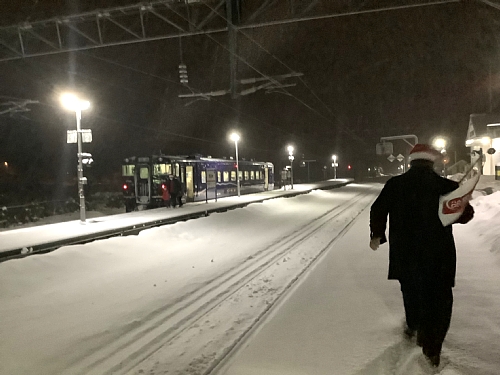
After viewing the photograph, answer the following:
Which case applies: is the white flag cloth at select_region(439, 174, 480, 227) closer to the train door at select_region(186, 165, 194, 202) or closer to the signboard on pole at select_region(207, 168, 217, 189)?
the train door at select_region(186, 165, 194, 202)

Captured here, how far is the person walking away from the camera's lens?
12.6ft

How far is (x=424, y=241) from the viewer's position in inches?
153

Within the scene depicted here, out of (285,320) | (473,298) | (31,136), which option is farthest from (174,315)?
(31,136)

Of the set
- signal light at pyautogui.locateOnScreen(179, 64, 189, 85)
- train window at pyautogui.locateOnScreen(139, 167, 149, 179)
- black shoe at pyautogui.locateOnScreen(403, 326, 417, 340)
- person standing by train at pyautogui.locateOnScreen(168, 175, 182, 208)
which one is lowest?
black shoe at pyautogui.locateOnScreen(403, 326, 417, 340)

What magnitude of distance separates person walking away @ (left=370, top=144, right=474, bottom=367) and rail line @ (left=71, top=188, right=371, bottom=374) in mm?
2066

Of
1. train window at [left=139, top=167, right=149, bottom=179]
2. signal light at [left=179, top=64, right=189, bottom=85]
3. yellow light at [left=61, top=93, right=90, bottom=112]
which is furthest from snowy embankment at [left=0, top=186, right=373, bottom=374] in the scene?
train window at [left=139, top=167, right=149, bottom=179]

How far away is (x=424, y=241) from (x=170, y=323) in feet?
11.2

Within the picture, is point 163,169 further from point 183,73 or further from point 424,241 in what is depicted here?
point 424,241

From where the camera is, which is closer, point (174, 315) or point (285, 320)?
point (285, 320)

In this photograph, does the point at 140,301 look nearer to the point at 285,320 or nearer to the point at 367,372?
the point at 285,320

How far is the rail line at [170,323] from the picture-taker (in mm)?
4484

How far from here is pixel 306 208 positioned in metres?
23.0

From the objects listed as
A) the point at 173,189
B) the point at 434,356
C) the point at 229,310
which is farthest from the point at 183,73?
the point at 434,356

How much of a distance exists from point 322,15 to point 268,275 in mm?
7602
